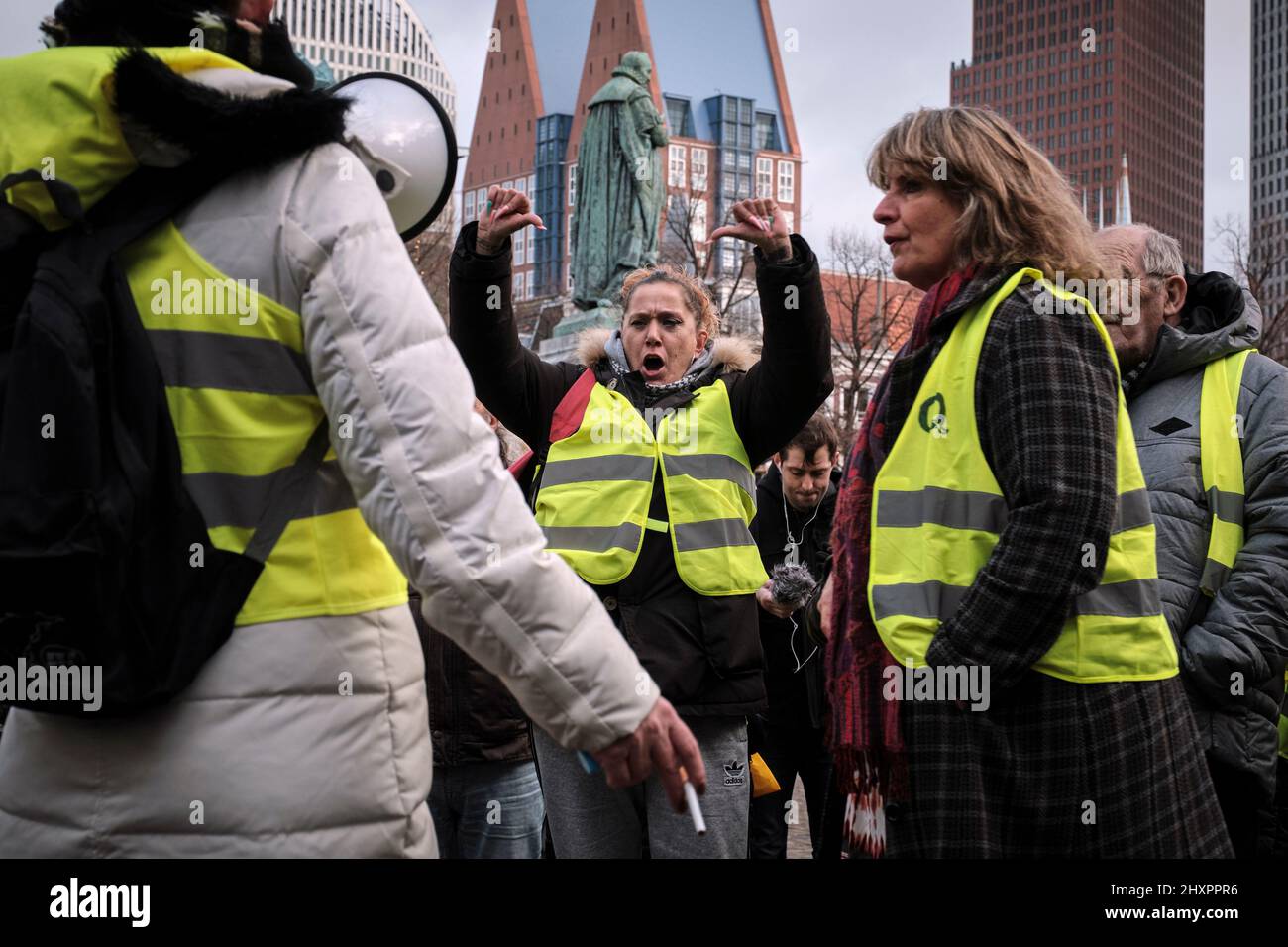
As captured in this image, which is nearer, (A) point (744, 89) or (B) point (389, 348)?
(B) point (389, 348)

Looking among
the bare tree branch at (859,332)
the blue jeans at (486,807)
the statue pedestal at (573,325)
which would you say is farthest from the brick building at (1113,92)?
the blue jeans at (486,807)

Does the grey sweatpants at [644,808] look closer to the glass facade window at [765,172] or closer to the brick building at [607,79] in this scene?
the brick building at [607,79]

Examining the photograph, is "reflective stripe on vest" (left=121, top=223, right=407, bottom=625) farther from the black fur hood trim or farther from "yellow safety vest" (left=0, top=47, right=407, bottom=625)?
the black fur hood trim

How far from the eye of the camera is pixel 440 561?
1956 mm

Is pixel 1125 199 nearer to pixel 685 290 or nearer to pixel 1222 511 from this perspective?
pixel 685 290

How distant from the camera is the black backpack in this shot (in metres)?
1.86

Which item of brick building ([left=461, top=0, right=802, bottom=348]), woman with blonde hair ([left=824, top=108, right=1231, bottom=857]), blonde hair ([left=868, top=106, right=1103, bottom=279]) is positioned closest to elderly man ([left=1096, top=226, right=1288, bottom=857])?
blonde hair ([left=868, top=106, right=1103, bottom=279])

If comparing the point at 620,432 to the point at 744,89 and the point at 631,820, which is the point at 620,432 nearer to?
the point at 631,820

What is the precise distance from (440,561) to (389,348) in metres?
0.30

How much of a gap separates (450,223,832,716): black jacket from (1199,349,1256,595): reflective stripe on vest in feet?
3.24

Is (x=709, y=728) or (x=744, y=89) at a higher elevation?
(x=744, y=89)

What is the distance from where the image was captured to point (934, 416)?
2826 mm

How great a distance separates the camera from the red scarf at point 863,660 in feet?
9.08
